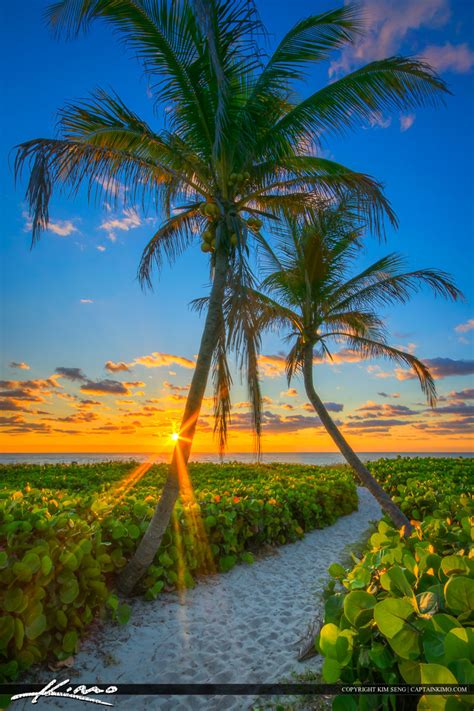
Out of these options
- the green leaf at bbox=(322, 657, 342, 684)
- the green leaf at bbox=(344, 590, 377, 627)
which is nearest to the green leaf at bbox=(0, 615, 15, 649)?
the green leaf at bbox=(322, 657, 342, 684)

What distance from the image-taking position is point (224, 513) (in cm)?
657

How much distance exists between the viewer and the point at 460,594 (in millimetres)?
1455

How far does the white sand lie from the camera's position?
3608 millimetres

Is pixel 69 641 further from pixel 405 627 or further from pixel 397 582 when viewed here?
pixel 405 627

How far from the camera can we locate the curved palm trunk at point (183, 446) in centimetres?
487

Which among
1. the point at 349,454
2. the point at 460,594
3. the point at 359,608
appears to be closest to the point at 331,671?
the point at 359,608

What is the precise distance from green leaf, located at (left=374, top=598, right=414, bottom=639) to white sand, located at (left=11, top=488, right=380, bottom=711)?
2.74 metres

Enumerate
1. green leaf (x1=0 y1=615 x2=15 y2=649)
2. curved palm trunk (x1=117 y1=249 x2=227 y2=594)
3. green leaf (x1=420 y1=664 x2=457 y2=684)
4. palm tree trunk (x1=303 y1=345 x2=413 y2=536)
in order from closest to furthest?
green leaf (x1=420 y1=664 x2=457 y2=684)
green leaf (x1=0 y1=615 x2=15 y2=649)
curved palm trunk (x1=117 y1=249 x2=227 y2=594)
palm tree trunk (x1=303 y1=345 x2=413 y2=536)

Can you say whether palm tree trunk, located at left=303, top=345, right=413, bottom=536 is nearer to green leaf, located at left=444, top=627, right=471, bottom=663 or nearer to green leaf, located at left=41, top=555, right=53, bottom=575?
green leaf, located at left=41, top=555, right=53, bottom=575

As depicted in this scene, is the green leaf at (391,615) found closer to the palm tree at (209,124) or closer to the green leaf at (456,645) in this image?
the green leaf at (456,645)

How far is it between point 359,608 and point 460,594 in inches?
15.9

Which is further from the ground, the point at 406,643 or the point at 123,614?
the point at 406,643

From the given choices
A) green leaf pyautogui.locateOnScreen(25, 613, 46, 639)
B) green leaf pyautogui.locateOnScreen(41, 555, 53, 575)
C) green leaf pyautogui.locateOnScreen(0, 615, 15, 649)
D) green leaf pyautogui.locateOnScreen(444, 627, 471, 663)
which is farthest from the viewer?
green leaf pyautogui.locateOnScreen(41, 555, 53, 575)

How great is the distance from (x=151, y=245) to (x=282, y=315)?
138 inches
